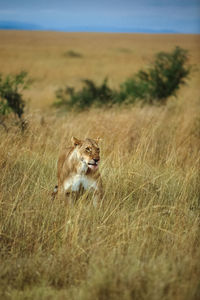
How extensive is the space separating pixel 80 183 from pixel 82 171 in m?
0.15

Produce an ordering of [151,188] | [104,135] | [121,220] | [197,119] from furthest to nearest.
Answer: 1. [197,119]
2. [104,135]
3. [151,188]
4. [121,220]

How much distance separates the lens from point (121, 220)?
3924mm

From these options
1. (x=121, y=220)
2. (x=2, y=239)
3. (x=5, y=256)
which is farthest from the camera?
(x=121, y=220)

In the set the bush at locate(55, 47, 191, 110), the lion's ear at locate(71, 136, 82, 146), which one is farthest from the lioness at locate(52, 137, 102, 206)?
the bush at locate(55, 47, 191, 110)

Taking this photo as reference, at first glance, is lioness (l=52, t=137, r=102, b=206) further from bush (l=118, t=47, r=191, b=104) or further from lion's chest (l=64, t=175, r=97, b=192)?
bush (l=118, t=47, r=191, b=104)

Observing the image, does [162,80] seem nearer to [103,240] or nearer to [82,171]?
[82,171]

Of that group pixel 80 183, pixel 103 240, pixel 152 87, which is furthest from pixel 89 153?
pixel 152 87

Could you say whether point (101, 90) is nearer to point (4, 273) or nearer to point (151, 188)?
point (151, 188)

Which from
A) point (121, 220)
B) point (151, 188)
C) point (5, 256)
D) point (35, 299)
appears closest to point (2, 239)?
point (5, 256)

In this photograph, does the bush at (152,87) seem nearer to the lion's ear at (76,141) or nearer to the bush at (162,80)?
the bush at (162,80)

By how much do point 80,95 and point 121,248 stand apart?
33.6ft

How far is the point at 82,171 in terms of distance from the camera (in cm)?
427

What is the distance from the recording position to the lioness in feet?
13.5

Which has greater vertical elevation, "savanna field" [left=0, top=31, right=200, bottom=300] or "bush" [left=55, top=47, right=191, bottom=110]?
"bush" [left=55, top=47, right=191, bottom=110]
